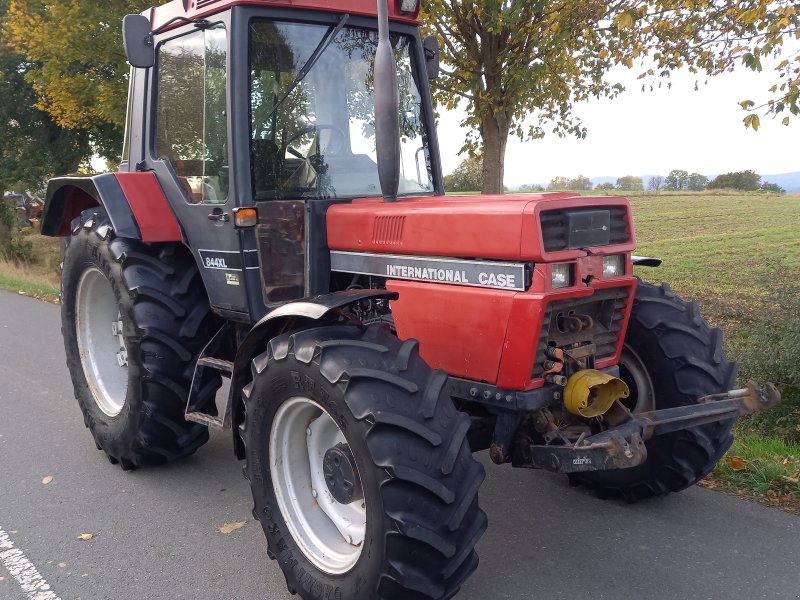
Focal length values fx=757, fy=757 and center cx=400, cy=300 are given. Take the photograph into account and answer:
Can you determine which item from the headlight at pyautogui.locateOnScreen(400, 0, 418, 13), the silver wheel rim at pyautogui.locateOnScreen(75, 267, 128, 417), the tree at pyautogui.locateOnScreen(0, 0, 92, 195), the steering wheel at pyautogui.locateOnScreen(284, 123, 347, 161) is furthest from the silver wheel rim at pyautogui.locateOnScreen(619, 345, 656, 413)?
the tree at pyautogui.locateOnScreen(0, 0, 92, 195)

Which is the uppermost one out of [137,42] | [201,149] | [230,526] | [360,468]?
[137,42]

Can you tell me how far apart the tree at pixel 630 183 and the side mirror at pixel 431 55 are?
21.7m

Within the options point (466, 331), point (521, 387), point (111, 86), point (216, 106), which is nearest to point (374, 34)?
point (216, 106)

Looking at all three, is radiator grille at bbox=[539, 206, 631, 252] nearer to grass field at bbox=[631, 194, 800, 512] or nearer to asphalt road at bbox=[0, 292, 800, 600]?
asphalt road at bbox=[0, 292, 800, 600]

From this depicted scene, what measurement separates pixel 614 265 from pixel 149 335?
2423 millimetres

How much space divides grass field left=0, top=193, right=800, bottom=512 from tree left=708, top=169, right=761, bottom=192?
2425 mm

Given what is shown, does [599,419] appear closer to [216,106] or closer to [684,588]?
[684,588]

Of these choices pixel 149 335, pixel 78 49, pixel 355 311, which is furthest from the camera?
pixel 78 49

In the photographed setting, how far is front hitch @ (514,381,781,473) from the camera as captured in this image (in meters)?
2.86

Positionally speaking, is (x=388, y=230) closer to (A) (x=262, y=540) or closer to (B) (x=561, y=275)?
(B) (x=561, y=275)

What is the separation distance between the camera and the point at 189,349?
13.7ft

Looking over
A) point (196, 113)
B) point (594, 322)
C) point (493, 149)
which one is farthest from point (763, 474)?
point (493, 149)

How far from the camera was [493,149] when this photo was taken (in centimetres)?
866

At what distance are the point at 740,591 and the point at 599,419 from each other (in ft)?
2.87
